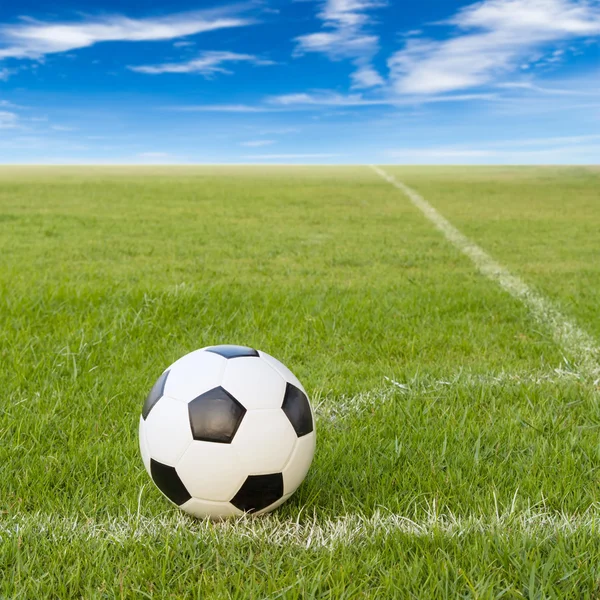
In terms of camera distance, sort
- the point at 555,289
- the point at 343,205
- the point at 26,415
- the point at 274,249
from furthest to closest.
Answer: the point at 343,205 < the point at 274,249 < the point at 555,289 < the point at 26,415

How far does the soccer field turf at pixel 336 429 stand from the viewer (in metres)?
2.15

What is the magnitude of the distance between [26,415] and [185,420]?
4.66 ft

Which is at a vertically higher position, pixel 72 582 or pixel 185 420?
pixel 185 420

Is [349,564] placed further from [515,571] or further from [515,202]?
[515,202]

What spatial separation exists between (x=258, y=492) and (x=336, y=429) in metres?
0.95

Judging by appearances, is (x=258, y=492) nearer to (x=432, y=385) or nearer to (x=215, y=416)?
(x=215, y=416)

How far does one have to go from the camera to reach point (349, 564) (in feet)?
7.07

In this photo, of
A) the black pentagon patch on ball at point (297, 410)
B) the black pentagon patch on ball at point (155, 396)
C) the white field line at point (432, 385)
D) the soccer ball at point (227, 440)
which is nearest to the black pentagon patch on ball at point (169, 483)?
the soccer ball at point (227, 440)

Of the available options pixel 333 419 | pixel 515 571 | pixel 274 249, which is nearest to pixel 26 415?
pixel 333 419

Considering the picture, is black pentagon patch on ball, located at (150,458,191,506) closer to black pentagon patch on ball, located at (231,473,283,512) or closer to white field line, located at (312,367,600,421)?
black pentagon patch on ball, located at (231,473,283,512)

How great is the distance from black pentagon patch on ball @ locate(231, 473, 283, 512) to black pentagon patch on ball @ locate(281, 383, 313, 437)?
20cm

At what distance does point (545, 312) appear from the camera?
5.75m

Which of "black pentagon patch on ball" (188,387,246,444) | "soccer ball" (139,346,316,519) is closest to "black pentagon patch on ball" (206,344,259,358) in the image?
"soccer ball" (139,346,316,519)

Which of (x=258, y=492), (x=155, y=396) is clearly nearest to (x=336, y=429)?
(x=258, y=492)
